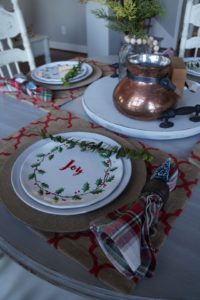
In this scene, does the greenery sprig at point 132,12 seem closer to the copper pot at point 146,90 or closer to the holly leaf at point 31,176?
the copper pot at point 146,90

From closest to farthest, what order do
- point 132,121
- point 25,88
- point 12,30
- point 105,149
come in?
point 105,149 → point 132,121 → point 25,88 → point 12,30

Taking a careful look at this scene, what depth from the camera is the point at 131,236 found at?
408 mm

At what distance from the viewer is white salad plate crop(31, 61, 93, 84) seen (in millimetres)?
1008

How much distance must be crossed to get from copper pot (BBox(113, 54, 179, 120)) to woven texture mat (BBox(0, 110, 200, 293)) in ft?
0.30

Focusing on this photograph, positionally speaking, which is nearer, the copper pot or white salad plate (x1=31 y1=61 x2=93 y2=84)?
the copper pot

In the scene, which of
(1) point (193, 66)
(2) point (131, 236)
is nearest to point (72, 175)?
(2) point (131, 236)

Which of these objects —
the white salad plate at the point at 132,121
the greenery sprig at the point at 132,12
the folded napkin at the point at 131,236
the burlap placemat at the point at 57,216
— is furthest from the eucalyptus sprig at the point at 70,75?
the folded napkin at the point at 131,236

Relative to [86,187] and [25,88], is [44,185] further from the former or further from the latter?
[25,88]

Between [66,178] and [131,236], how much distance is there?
0.22 meters

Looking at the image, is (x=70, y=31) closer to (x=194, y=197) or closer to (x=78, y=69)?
(x=78, y=69)

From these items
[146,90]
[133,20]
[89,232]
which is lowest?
[89,232]

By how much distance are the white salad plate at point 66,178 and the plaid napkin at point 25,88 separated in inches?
11.0

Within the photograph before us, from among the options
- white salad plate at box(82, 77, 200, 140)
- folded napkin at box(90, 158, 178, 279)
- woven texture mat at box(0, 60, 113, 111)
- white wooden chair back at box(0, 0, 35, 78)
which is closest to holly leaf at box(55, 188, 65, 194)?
folded napkin at box(90, 158, 178, 279)

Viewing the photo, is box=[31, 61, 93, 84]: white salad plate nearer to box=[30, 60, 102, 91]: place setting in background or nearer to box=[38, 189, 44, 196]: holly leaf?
box=[30, 60, 102, 91]: place setting in background
